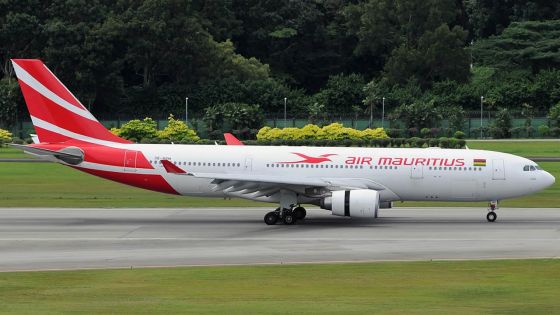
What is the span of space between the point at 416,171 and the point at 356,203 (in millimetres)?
3810

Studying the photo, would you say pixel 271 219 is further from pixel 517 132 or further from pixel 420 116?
pixel 517 132

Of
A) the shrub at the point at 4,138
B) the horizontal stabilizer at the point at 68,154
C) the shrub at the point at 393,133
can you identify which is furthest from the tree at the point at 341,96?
the horizontal stabilizer at the point at 68,154

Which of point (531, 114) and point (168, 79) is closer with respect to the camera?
point (531, 114)

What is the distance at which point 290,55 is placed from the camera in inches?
5394

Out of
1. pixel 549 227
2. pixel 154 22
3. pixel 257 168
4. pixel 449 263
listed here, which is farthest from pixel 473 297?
pixel 154 22

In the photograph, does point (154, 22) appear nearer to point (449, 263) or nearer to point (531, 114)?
point (531, 114)

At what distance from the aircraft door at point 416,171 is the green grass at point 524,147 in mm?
47838

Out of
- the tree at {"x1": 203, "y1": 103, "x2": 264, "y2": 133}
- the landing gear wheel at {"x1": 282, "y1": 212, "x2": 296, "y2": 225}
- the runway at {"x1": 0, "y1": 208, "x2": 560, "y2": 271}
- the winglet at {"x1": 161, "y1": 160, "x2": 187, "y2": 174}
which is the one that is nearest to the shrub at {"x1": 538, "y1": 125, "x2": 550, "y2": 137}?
the tree at {"x1": 203, "y1": 103, "x2": 264, "y2": 133}

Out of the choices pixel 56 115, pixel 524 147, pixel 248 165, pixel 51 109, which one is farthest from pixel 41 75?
pixel 524 147

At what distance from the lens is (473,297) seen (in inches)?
1021

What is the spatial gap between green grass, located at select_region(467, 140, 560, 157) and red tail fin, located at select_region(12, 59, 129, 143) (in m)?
52.7

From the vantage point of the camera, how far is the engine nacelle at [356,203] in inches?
1618

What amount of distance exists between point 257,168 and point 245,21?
96763 millimetres

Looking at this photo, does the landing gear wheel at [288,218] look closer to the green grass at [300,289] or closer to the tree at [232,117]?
the green grass at [300,289]
